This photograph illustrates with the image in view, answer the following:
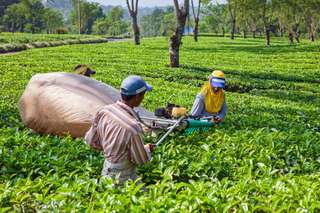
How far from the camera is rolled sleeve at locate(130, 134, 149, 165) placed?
4.71 meters

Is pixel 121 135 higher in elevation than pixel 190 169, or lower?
higher

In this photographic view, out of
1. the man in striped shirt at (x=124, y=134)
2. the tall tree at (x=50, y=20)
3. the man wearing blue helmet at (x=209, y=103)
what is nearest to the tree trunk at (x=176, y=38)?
the man wearing blue helmet at (x=209, y=103)

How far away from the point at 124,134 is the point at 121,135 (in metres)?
0.04

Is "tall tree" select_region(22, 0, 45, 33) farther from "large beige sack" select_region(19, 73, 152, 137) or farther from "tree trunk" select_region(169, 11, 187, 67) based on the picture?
"large beige sack" select_region(19, 73, 152, 137)

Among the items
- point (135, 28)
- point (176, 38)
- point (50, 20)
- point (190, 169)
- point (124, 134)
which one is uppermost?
point (50, 20)

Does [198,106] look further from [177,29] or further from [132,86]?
[177,29]

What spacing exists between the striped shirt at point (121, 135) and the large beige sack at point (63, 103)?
314 cm

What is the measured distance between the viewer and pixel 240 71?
2142 centimetres

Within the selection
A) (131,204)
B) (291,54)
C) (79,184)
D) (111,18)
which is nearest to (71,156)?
(79,184)

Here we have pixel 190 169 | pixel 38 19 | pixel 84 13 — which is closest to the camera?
pixel 190 169

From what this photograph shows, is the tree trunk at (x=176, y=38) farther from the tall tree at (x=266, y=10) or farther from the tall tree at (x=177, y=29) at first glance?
the tall tree at (x=266, y=10)

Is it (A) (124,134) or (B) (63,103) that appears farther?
(B) (63,103)

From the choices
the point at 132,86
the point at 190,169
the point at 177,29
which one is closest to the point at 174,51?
the point at 177,29

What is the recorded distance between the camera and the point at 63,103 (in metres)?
8.48
